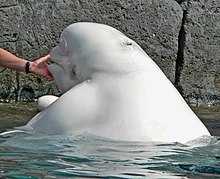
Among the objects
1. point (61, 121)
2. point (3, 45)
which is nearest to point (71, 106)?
point (61, 121)

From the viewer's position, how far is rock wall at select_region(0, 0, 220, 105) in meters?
9.21

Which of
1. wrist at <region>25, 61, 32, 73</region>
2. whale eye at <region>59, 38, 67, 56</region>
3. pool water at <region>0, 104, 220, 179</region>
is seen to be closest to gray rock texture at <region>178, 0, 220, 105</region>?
wrist at <region>25, 61, 32, 73</region>

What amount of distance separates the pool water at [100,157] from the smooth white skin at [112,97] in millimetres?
82

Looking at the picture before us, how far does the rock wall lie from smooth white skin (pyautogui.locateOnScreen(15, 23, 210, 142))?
3.82 m

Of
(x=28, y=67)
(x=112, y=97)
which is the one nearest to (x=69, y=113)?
(x=112, y=97)

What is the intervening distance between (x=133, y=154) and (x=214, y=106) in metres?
5.00

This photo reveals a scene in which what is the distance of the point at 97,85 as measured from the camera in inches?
201

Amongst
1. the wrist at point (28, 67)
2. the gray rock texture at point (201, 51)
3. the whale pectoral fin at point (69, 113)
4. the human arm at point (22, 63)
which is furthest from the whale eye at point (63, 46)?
the gray rock texture at point (201, 51)

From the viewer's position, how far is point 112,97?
4.99m

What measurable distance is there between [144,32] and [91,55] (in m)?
4.46

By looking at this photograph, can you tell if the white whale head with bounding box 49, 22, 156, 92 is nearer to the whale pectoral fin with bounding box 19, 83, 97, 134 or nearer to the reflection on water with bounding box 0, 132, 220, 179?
the whale pectoral fin with bounding box 19, 83, 97, 134

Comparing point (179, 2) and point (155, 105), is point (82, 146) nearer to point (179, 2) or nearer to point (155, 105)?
point (155, 105)

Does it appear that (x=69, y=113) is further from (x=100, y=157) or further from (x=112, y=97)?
(x=100, y=157)

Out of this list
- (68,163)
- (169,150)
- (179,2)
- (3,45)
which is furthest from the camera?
(179,2)
